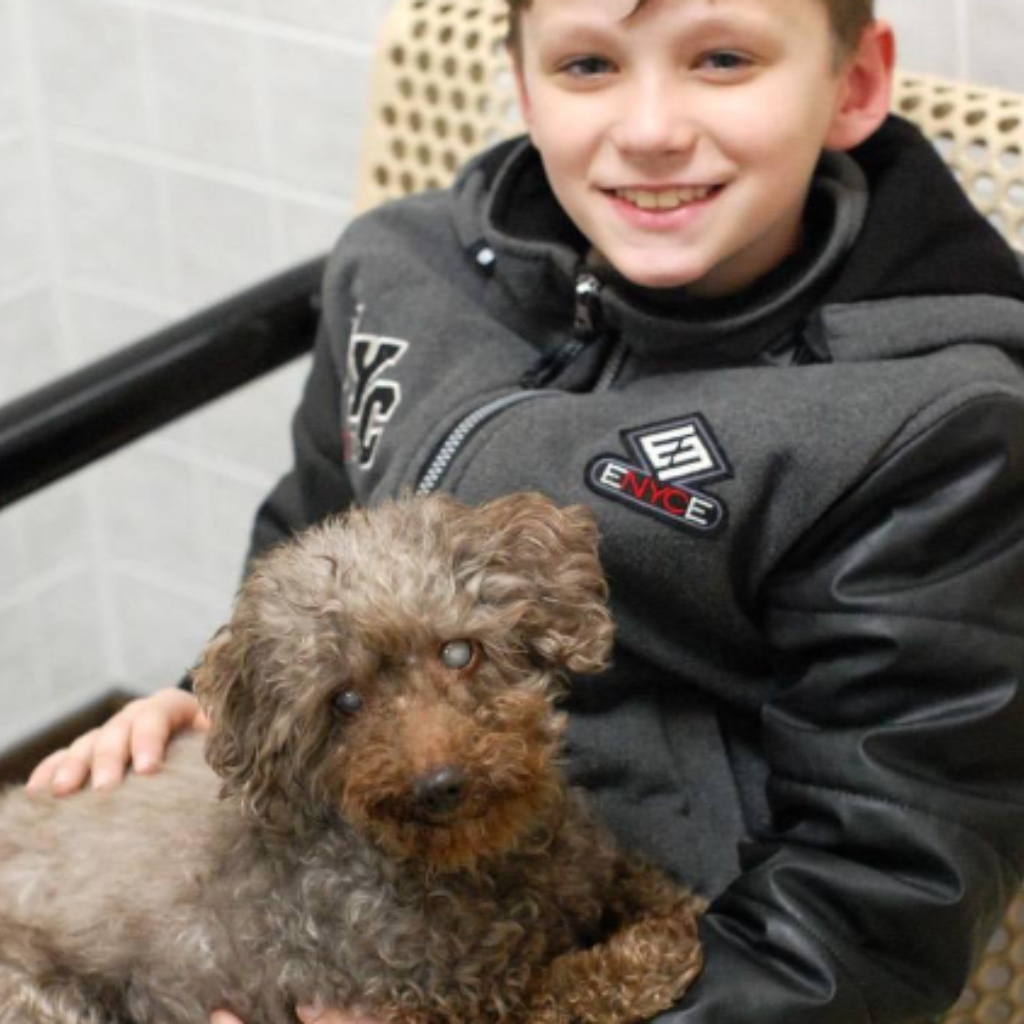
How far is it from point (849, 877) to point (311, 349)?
0.75 m

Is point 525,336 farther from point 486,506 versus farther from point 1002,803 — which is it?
point 1002,803

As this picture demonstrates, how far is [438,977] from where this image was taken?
4.41ft

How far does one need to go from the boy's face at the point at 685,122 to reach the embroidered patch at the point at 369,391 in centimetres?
20

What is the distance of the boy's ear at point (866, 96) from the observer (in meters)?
1.58

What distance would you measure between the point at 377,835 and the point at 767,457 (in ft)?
1.22

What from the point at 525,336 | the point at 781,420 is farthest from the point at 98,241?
the point at 781,420

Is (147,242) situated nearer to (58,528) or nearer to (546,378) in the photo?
(58,528)

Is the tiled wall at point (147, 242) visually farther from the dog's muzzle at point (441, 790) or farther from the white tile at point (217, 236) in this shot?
the dog's muzzle at point (441, 790)

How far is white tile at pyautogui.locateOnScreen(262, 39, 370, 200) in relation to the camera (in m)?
2.32

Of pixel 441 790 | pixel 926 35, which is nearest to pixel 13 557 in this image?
pixel 926 35

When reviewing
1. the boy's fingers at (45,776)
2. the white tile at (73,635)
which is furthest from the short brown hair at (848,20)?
the white tile at (73,635)

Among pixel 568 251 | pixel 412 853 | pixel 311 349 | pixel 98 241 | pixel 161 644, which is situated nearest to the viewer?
pixel 412 853

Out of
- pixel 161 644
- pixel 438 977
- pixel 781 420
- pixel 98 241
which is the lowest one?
pixel 161 644

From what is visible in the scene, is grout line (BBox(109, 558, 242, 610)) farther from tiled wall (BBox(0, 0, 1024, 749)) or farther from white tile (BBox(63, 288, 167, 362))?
white tile (BBox(63, 288, 167, 362))
